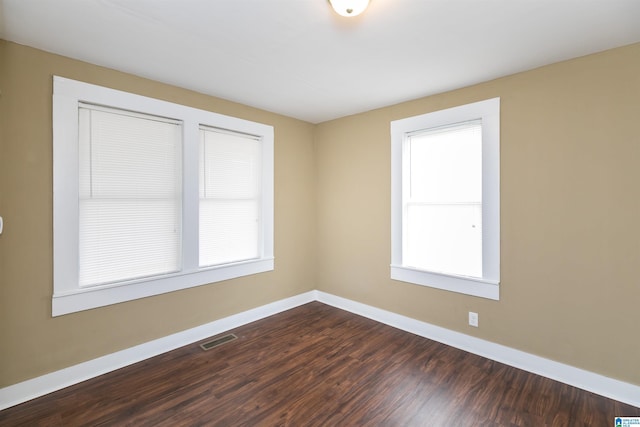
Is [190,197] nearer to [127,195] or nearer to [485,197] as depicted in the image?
[127,195]

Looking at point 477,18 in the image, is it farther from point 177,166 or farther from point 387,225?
point 177,166

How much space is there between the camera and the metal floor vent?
298 cm

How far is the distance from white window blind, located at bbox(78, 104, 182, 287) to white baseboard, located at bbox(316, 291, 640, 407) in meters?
2.50

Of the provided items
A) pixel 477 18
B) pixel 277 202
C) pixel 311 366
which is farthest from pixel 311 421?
pixel 477 18

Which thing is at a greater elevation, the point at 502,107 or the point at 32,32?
the point at 32,32

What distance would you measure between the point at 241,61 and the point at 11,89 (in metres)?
1.65

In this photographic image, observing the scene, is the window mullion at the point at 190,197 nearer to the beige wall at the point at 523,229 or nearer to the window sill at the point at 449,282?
the beige wall at the point at 523,229

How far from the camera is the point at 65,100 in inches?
91.0

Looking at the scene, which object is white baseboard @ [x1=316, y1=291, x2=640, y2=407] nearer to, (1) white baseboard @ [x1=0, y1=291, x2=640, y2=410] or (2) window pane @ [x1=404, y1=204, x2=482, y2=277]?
(1) white baseboard @ [x1=0, y1=291, x2=640, y2=410]

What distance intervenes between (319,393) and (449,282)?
168 cm

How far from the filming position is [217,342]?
3.06m

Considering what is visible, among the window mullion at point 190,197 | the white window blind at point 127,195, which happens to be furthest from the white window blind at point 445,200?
the white window blind at point 127,195

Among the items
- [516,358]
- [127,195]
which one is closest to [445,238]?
[516,358]

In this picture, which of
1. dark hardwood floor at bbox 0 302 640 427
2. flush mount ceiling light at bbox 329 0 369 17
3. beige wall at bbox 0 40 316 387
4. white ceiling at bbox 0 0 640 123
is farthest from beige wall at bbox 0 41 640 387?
flush mount ceiling light at bbox 329 0 369 17
